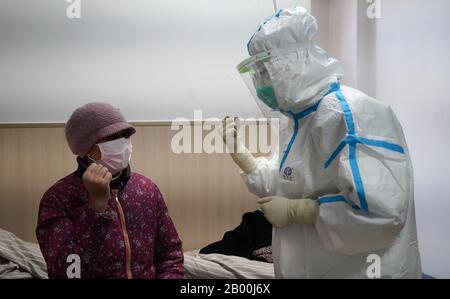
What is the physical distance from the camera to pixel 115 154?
81cm

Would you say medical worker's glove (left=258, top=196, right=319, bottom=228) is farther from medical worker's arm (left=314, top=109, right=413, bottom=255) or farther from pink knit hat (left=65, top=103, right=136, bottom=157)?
pink knit hat (left=65, top=103, right=136, bottom=157)

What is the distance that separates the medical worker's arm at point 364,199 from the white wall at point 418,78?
19.3 inches

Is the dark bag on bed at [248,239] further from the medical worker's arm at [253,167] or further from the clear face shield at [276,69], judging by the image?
the clear face shield at [276,69]

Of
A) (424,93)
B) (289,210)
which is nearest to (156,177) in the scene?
(289,210)

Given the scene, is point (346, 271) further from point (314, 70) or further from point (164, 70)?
point (164, 70)

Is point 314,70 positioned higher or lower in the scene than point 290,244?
higher

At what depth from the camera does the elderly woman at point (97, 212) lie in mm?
757

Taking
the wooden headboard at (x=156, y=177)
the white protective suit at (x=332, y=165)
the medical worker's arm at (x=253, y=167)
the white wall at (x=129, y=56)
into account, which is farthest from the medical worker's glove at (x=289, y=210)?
the white wall at (x=129, y=56)

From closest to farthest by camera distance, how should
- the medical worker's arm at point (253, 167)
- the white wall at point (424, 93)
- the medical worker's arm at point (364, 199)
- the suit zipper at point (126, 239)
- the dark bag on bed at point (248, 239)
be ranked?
the medical worker's arm at point (364, 199)
the suit zipper at point (126, 239)
the medical worker's arm at point (253, 167)
the white wall at point (424, 93)
the dark bag on bed at point (248, 239)

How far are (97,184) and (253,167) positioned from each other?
1.60 ft

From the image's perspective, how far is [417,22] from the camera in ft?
3.92

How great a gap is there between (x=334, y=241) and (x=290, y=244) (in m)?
0.13

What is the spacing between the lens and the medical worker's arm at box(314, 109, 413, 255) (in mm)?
711
